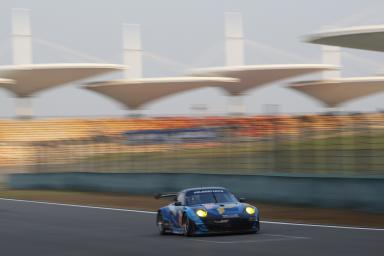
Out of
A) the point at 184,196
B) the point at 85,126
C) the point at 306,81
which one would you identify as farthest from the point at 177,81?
the point at 184,196

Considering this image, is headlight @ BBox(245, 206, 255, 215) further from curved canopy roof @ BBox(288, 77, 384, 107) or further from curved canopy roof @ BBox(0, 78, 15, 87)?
curved canopy roof @ BBox(288, 77, 384, 107)

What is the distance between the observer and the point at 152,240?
15758mm

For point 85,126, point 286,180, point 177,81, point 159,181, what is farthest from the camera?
point 177,81

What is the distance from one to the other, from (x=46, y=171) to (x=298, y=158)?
20.5 metres

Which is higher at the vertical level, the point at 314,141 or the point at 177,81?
the point at 177,81

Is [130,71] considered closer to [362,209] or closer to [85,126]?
[85,126]

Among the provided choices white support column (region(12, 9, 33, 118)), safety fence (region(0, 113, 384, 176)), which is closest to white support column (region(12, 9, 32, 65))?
white support column (region(12, 9, 33, 118))

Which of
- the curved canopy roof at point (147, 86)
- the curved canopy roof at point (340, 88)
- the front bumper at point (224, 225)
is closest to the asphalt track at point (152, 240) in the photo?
the front bumper at point (224, 225)

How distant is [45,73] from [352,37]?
60229 millimetres

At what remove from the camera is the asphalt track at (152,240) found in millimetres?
13320

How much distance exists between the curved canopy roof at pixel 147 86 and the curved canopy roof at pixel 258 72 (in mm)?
1230

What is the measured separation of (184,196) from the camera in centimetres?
1672

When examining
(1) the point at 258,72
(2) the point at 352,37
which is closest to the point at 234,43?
(1) the point at 258,72

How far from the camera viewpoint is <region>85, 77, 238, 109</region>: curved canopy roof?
103000 millimetres
